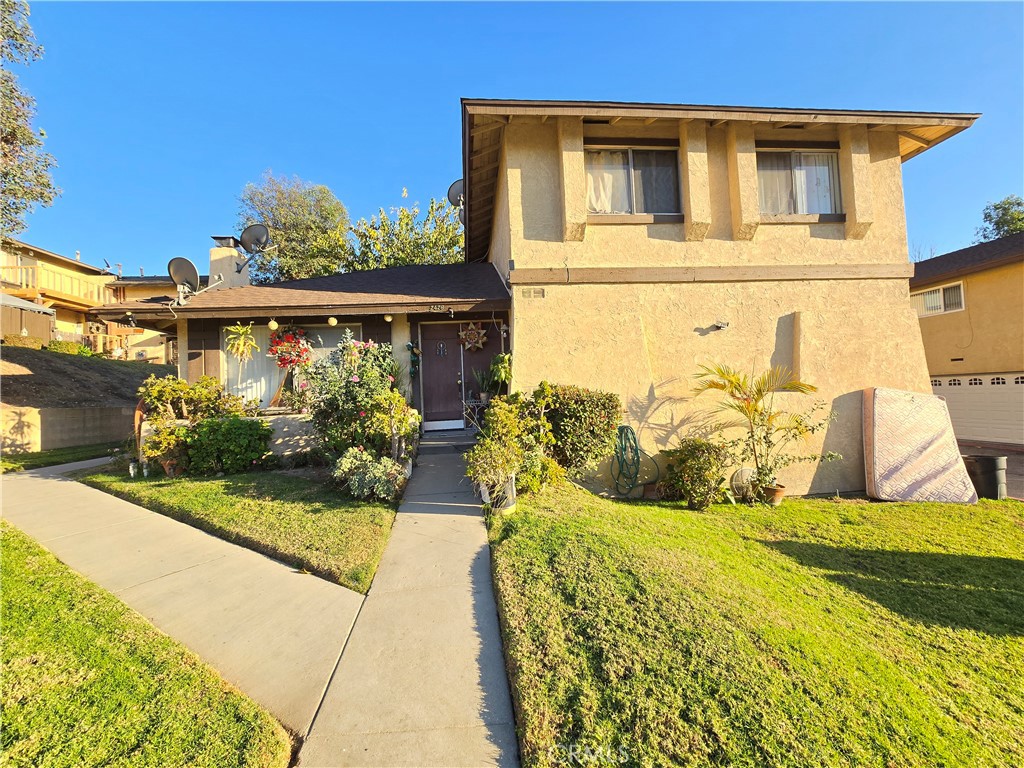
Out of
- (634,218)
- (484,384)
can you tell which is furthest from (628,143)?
(484,384)

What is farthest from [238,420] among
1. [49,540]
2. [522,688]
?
[522,688]

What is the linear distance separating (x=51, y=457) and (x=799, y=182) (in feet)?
58.8

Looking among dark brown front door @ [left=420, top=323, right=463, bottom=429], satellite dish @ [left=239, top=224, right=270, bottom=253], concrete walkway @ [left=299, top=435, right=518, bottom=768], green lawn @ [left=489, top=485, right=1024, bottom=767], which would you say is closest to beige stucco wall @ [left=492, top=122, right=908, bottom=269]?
dark brown front door @ [left=420, top=323, right=463, bottom=429]

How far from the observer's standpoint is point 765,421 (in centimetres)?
712

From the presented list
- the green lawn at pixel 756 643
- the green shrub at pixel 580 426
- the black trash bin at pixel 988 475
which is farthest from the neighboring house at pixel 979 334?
the green shrub at pixel 580 426

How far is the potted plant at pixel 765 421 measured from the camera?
6855mm

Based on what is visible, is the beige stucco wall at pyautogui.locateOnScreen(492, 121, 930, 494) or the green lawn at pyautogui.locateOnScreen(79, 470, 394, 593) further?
the beige stucco wall at pyautogui.locateOnScreen(492, 121, 930, 494)

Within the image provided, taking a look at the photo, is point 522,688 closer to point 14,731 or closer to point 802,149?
point 14,731

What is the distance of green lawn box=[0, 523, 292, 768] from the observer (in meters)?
1.99

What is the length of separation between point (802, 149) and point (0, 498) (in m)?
15.0

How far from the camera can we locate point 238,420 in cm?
763

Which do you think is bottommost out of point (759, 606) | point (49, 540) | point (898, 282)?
point (759, 606)

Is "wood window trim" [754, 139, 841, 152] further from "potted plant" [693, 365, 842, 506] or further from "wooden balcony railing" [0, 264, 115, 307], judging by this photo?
"wooden balcony railing" [0, 264, 115, 307]

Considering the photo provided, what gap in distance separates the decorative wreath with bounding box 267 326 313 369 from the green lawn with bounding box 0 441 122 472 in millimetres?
5739
